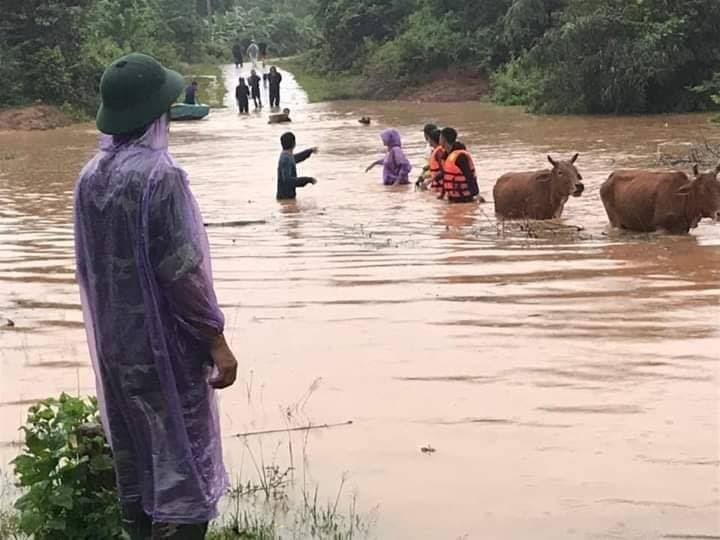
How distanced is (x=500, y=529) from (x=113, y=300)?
1753mm

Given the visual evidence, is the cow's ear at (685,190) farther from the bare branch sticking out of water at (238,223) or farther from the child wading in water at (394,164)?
the child wading in water at (394,164)

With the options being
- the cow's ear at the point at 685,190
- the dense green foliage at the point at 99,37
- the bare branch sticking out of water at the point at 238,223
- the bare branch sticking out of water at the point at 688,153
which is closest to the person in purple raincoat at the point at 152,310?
the cow's ear at the point at 685,190

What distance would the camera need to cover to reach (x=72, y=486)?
415cm

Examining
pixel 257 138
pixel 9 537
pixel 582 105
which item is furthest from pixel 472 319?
pixel 582 105

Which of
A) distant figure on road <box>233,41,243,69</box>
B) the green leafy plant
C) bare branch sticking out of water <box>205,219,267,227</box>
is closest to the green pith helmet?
the green leafy plant

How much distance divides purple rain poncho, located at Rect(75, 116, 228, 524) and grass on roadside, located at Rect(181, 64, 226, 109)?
35.6 m

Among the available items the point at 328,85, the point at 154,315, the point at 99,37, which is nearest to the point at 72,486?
the point at 154,315

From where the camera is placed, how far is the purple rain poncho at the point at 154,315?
3564mm

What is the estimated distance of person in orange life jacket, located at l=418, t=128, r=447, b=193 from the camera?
15.4 m

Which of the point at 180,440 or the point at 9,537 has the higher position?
the point at 180,440

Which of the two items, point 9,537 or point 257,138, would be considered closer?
point 9,537

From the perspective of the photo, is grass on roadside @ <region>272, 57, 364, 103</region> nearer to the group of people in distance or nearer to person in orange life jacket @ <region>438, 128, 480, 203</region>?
the group of people in distance

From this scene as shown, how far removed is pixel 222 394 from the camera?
6207 millimetres

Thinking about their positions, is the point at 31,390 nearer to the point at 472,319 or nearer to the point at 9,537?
the point at 9,537
